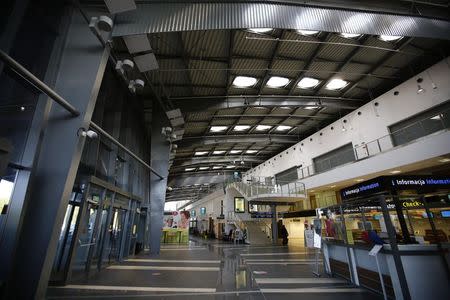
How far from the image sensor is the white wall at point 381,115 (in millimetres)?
11129

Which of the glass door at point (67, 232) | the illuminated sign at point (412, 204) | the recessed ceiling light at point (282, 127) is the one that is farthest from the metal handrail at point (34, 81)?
the recessed ceiling light at point (282, 127)

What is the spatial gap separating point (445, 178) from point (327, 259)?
3.65 meters

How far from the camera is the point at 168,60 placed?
395 inches

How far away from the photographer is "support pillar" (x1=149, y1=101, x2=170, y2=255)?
11.9 meters

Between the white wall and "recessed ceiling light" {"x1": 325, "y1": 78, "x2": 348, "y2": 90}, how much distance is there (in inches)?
95.1

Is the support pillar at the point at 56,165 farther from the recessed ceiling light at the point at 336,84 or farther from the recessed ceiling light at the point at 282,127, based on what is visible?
the recessed ceiling light at the point at 282,127

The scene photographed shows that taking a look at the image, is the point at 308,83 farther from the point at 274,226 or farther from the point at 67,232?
the point at 67,232

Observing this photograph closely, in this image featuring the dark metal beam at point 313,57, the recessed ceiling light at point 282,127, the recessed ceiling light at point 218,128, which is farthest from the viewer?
the recessed ceiling light at point 282,127

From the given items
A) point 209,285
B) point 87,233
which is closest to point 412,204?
point 209,285

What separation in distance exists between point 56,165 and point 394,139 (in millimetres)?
14675

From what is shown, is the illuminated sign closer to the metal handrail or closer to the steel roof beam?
the metal handrail

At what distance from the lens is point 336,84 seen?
13648mm

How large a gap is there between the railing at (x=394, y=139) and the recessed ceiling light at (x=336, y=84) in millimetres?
3723

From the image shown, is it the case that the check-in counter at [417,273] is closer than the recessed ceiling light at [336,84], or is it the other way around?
the check-in counter at [417,273]
